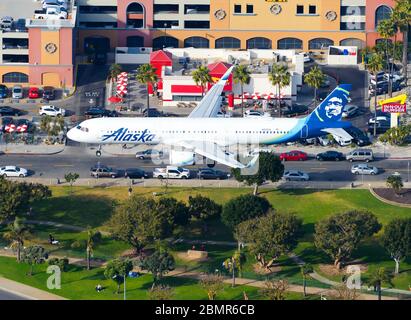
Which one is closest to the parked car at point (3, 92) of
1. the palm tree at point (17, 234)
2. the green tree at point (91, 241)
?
the palm tree at point (17, 234)

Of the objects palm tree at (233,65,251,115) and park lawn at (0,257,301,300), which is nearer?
park lawn at (0,257,301,300)

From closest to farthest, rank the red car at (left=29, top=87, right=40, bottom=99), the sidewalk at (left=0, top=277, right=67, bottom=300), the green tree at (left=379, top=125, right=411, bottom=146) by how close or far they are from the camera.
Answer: the sidewalk at (left=0, top=277, right=67, bottom=300), the green tree at (left=379, top=125, right=411, bottom=146), the red car at (left=29, top=87, right=40, bottom=99)

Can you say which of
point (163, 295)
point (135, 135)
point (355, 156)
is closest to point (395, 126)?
point (355, 156)

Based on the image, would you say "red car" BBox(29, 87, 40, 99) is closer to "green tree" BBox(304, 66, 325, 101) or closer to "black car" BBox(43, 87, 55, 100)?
"black car" BBox(43, 87, 55, 100)

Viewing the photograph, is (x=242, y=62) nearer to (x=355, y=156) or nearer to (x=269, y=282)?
(x=355, y=156)

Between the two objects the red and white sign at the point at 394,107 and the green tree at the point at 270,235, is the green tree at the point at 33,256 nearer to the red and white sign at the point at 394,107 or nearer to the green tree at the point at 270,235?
the green tree at the point at 270,235

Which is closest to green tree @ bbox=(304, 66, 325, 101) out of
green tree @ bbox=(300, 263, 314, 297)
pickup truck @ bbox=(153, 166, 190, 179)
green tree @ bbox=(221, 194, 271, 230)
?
pickup truck @ bbox=(153, 166, 190, 179)

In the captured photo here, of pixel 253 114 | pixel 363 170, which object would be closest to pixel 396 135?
pixel 363 170
